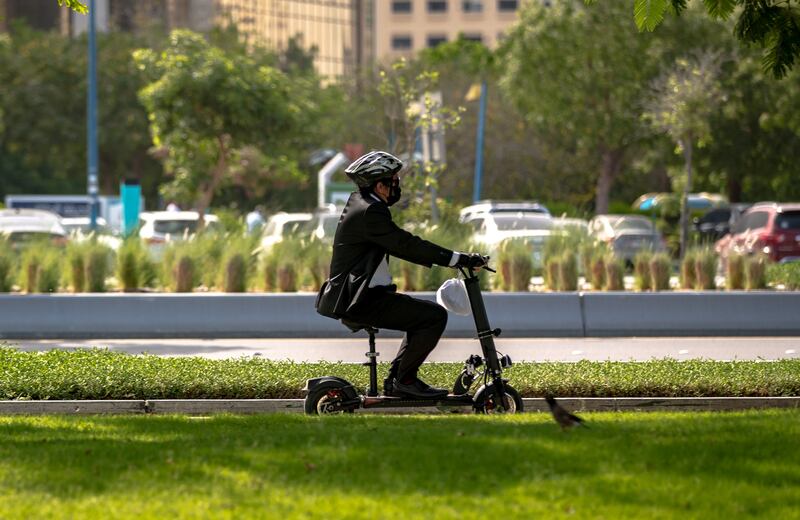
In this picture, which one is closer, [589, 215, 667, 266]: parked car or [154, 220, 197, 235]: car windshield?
[589, 215, 667, 266]: parked car

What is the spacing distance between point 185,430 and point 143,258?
13.1 meters

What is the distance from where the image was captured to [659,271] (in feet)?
69.5

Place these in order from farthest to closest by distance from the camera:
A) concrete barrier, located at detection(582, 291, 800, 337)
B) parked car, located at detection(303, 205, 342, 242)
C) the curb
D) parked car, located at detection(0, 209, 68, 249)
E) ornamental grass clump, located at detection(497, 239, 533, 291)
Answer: parked car, located at detection(0, 209, 68, 249), parked car, located at detection(303, 205, 342, 242), ornamental grass clump, located at detection(497, 239, 533, 291), concrete barrier, located at detection(582, 291, 800, 337), the curb

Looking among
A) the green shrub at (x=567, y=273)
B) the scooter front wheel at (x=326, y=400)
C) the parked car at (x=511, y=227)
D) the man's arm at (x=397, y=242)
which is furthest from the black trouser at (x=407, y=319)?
the parked car at (x=511, y=227)

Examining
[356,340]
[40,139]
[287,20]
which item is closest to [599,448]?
[356,340]

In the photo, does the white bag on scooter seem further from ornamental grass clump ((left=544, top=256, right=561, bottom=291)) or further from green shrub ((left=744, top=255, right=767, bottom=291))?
green shrub ((left=744, top=255, right=767, bottom=291))

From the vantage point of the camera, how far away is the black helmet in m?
9.32

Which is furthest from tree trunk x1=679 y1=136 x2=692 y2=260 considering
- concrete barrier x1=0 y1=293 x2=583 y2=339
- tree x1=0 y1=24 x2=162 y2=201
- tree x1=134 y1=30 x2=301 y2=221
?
tree x1=0 y1=24 x2=162 y2=201

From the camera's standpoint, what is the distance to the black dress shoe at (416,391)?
936cm

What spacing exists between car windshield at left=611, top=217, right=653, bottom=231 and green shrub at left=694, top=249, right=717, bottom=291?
10308 mm

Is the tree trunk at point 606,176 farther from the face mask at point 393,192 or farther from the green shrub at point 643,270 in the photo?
the face mask at point 393,192

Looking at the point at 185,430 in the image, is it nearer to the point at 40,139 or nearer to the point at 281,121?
the point at 281,121

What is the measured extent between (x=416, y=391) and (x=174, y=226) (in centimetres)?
2348

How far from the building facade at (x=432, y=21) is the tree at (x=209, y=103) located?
92102mm
